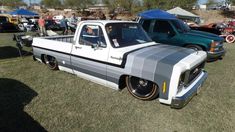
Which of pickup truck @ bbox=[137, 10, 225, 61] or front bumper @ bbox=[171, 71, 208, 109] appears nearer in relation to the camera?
front bumper @ bbox=[171, 71, 208, 109]

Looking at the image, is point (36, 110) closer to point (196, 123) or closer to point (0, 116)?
point (0, 116)

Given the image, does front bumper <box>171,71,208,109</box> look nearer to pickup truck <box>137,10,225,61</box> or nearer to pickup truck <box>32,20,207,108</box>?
pickup truck <box>32,20,207,108</box>

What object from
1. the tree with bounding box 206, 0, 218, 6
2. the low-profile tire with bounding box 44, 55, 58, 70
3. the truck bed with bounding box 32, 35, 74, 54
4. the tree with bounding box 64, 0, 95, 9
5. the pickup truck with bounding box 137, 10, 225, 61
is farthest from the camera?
the tree with bounding box 64, 0, 95, 9

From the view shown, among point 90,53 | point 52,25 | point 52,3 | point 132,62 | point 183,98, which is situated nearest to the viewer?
point 183,98

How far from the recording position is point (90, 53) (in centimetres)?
458

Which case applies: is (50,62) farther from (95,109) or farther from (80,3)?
(80,3)

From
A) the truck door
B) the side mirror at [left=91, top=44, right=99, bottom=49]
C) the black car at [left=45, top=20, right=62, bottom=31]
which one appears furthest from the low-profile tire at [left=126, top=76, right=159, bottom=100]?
the black car at [left=45, top=20, right=62, bottom=31]

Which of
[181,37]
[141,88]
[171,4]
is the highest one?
[171,4]

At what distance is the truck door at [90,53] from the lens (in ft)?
14.4

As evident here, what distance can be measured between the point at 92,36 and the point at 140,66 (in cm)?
172

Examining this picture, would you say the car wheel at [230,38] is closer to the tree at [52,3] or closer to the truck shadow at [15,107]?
the truck shadow at [15,107]

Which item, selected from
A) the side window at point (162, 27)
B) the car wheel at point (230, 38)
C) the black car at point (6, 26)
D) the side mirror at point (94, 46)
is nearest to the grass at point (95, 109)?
the side mirror at point (94, 46)

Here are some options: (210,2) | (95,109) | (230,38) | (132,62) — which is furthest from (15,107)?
(210,2)

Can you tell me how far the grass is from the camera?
3.39 meters
